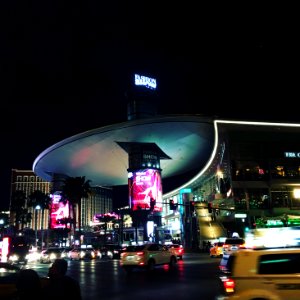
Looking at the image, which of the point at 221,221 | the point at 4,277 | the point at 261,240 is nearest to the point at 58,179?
the point at 221,221

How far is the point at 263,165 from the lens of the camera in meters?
75.7

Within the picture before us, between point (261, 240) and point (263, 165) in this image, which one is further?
point (263, 165)

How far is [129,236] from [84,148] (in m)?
37.5

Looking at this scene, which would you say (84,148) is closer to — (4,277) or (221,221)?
(221,221)

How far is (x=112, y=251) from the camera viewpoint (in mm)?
51031

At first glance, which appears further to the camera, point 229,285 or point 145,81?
point 145,81

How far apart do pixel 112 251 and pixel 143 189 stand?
45386mm

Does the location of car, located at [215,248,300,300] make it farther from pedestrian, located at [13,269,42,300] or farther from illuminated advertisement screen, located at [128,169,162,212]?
illuminated advertisement screen, located at [128,169,162,212]

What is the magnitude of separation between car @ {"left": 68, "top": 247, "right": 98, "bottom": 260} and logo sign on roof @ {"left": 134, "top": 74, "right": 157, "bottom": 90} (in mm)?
74405

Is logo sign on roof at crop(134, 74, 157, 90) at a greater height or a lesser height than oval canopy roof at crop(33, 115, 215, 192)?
greater

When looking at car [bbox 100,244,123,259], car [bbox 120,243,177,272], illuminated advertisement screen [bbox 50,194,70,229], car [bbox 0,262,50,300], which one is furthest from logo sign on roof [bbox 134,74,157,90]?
car [bbox 0,262,50,300]

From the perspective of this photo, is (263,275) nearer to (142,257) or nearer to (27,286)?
(27,286)

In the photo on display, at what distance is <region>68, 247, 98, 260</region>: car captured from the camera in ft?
159

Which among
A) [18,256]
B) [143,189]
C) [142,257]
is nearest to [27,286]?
[142,257]
